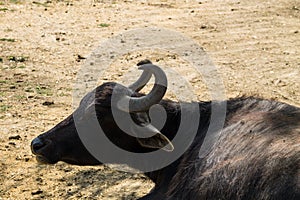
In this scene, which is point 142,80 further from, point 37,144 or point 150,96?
point 37,144

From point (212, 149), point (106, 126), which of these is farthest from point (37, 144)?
point (212, 149)

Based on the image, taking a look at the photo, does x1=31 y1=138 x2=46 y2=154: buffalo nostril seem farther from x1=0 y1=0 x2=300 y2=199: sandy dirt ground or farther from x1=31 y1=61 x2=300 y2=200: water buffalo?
x1=0 y1=0 x2=300 y2=199: sandy dirt ground

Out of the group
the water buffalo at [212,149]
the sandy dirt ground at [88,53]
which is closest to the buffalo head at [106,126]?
the water buffalo at [212,149]

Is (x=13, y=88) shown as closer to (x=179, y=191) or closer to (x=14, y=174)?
(x=14, y=174)

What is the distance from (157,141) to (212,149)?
51cm

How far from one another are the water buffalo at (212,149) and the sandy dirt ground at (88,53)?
0.97m

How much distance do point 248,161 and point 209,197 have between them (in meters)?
0.44

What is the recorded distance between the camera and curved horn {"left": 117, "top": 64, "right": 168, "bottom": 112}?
540 centimetres

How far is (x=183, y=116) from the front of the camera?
18.8 ft

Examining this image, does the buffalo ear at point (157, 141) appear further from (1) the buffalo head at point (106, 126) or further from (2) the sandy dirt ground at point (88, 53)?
(2) the sandy dirt ground at point (88, 53)

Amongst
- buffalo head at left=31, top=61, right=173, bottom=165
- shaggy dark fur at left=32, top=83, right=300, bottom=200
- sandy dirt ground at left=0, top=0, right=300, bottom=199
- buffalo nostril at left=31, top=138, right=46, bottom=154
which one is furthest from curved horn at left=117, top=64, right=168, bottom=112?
sandy dirt ground at left=0, top=0, right=300, bottom=199

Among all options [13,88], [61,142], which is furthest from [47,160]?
[13,88]

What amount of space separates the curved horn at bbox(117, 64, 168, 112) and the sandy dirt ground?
1.51m

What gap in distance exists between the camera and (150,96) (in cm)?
544
